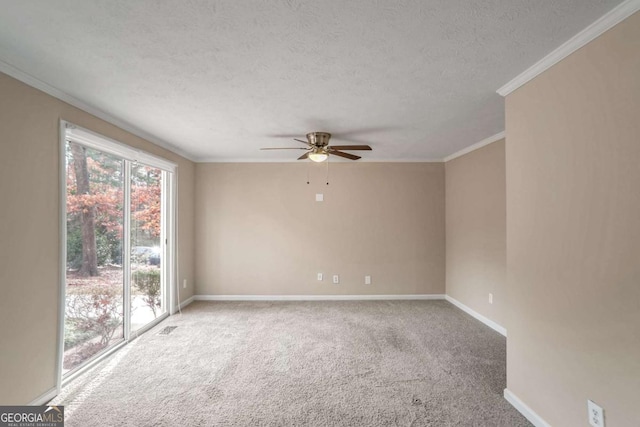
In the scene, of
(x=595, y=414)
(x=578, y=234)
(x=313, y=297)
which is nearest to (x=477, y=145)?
(x=578, y=234)

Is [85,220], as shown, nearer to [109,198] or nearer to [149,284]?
[109,198]

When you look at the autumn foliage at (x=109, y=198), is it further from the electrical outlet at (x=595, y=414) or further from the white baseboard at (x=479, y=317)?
the white baseboard at (x=479, y=317)

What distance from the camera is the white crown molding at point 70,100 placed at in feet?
6.00

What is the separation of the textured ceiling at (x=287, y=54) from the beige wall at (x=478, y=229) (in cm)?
96

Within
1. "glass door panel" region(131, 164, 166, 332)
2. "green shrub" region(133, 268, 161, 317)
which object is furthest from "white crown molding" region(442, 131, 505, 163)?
"green shrub" region(133, 268, 161, 317)

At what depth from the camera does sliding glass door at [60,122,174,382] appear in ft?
7.97

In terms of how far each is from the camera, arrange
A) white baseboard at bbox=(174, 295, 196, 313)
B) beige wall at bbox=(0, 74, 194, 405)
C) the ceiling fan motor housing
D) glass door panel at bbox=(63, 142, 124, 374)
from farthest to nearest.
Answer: white baseboard at bbox=(174, 295, 196, 313) → the ceiling fan motor housing → glass door panel at bbox=(63, 142, 124, 374) → beige wall at bbox=(0, 74, 194, 405)

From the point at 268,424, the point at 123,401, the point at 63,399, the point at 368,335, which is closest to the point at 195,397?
the point at 123,401

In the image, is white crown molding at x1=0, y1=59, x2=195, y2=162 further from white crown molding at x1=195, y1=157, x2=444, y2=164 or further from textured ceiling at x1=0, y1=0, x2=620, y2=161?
white crown molding at x1=195, y1=157, x2=444, y2=164

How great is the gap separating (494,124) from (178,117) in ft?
11.0

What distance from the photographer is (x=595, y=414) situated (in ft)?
4.84

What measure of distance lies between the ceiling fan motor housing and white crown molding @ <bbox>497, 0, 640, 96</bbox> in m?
1.72

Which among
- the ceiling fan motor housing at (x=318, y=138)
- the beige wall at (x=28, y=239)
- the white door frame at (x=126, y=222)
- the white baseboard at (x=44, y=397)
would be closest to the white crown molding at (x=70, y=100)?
the beige wall at (x=28, y=239)

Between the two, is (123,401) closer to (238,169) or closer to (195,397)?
(195,397)
